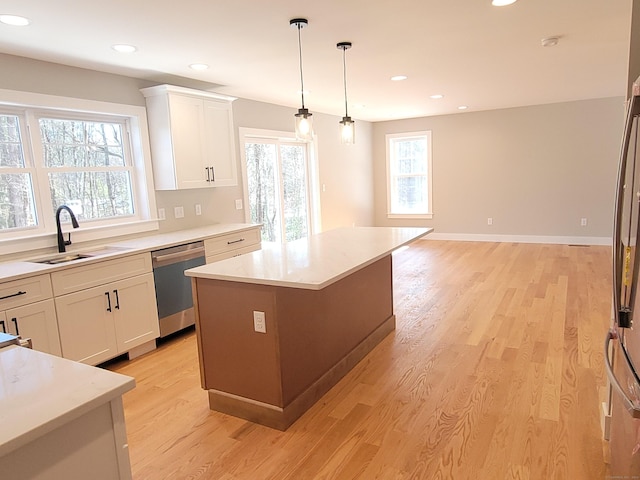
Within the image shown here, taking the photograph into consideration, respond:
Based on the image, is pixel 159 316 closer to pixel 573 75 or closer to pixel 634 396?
pixel 634 396

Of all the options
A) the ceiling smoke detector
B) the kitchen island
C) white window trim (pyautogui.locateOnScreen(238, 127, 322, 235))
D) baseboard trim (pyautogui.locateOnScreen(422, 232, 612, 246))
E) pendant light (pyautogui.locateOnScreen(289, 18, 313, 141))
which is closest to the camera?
the kitchen island

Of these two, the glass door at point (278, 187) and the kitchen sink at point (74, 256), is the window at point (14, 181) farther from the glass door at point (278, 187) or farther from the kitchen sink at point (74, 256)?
the glass door at point (278, 187)

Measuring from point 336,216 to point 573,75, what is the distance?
12.8 feet

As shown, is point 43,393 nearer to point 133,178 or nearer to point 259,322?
point 259,322

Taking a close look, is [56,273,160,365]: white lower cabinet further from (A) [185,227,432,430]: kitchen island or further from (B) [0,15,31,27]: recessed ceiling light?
(B) [0,15,31,27]: recessed ceiling light

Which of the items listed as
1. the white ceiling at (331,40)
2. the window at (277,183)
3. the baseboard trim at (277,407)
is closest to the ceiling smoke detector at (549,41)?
the white ceiling at (331,40)

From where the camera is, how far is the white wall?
22.2 feet

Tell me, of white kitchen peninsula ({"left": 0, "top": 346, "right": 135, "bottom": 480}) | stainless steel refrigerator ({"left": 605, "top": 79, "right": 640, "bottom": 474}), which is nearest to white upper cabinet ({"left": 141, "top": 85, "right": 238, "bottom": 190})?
white kitchen peninsula ({"left": 0, "top": 346, "right": 135, "bottom": 480})

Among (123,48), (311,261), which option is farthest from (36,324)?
(123,48)

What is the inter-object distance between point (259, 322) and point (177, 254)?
1635 mm

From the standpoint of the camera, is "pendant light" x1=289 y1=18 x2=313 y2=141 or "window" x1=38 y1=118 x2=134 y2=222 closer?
"pendant light" x1=289 y1=18 x2=313 y2=141

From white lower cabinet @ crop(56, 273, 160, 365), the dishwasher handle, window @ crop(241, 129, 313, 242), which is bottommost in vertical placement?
white lower cabinet @ crop(56, 273, 160, 365)

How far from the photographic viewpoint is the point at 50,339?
2.79 m

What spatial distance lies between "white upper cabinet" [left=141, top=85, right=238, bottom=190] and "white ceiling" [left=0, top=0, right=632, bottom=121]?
205mm
